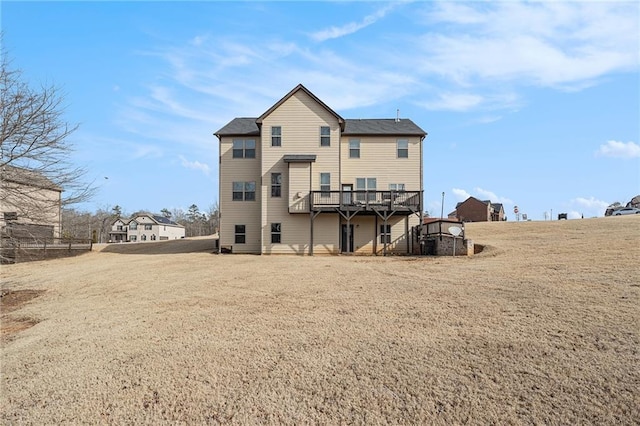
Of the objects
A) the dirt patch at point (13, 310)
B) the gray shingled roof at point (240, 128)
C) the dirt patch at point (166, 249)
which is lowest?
the dirt patch at point (13, 310)

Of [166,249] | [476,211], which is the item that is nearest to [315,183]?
[166,249]

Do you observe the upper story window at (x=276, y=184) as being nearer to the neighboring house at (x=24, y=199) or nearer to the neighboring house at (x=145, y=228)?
the neighboring house at (x=24, y=199)

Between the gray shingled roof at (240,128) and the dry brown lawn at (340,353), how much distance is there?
14640mm

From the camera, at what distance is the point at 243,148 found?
25969 mm

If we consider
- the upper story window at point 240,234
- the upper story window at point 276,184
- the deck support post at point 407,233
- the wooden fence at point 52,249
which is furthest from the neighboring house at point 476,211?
the wooden fence at point 52,249

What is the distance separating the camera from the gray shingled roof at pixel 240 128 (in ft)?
84.6

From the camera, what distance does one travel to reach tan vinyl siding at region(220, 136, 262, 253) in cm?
2558

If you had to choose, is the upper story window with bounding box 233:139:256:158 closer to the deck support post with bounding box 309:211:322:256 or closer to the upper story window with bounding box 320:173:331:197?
the upper story window with bounding box 320:173:331:197

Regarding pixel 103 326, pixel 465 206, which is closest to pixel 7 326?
pixel 103 326

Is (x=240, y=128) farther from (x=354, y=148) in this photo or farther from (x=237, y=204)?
(x=354, y=148)

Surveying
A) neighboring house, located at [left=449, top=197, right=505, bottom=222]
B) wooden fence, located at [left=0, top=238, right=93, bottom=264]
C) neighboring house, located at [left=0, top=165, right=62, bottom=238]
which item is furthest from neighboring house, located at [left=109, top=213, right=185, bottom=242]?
neighboring house, located at [left=0, top=165, right=62, bottom=238]

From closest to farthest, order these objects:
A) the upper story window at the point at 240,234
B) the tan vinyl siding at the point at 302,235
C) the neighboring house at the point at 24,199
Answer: the neighboring house at the point at 24,199, the tan vinyl siding at the point at 302,235, the upper story window at the point at 240,234

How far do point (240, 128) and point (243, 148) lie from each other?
60.4 inches

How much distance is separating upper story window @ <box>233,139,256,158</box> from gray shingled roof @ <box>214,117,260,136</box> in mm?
505
